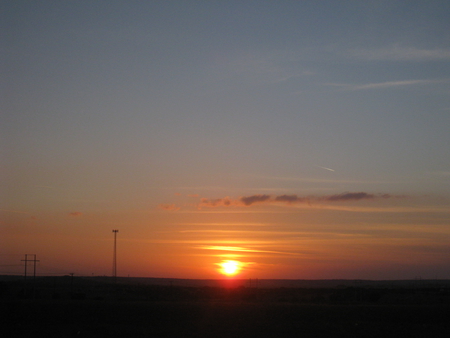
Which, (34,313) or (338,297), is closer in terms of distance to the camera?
(34,313)

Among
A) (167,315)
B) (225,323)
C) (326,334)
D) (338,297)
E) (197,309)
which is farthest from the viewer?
(338,297)

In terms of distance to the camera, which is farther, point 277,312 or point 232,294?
point 232,294

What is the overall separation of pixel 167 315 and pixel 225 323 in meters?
5.66

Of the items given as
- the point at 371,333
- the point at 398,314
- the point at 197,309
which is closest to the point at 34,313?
the point at 197,309

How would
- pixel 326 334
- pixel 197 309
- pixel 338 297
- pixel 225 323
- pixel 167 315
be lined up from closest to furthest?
pixel 326 334 < pixel 225 323 < pixel 167 315 < pixel 197 309 < pixel 338 297

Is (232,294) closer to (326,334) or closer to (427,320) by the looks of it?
(427,320)

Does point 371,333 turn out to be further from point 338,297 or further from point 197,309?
point 338,297

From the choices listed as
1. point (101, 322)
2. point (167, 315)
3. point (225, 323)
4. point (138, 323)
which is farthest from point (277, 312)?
point (101, 322)

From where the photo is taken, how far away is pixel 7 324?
109ft

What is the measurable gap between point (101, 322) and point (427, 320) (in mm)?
25796

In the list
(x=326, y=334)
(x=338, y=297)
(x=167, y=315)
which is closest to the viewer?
(x=326, y=334)

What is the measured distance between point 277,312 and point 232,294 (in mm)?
33141

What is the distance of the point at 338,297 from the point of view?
230ft

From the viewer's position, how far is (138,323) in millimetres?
34750
